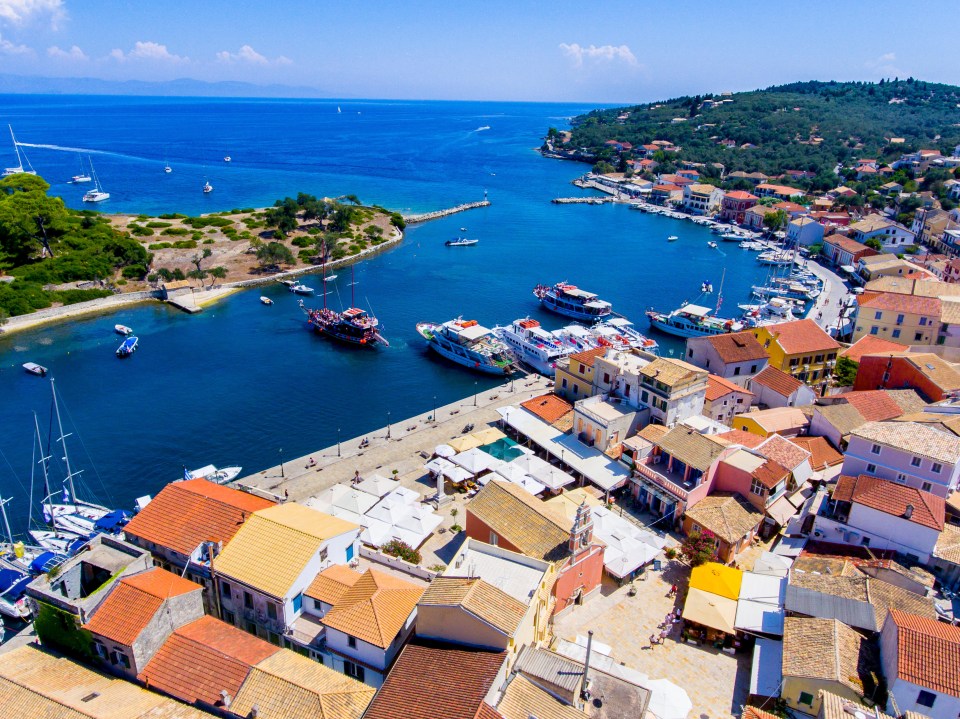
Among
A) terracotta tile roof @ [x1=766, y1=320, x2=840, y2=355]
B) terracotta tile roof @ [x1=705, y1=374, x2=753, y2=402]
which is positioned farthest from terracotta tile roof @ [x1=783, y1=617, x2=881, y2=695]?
terracotta tile roof @ [x1=766, y1=320, x2=840, y2=355]

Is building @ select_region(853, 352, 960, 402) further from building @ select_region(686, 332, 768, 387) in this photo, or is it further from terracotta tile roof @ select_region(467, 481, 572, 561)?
terracotta tile roof @ select_region(467, 481, 572, 561)

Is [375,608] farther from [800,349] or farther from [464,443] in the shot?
[800,349]

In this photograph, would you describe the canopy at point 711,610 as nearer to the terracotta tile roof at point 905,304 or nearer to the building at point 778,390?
the building at point 778,390

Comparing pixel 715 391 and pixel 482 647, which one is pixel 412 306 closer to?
pixel 715 391

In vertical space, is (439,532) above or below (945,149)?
below

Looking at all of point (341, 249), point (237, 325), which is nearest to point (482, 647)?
point (237, 325)

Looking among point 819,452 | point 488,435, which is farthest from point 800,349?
point 488,435

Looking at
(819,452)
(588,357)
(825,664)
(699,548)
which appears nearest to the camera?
(825,664)
